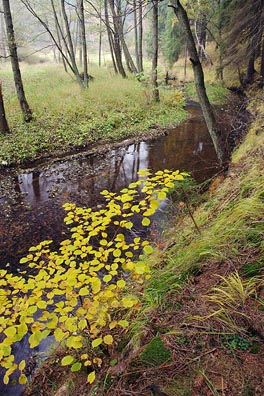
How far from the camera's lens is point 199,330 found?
1924 millimetres

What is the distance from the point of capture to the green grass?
9667 millimetres

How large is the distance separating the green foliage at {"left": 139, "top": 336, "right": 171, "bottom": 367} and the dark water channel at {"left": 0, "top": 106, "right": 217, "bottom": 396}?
2.14 m

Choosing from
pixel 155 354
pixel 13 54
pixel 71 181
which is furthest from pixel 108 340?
pixel 13 54

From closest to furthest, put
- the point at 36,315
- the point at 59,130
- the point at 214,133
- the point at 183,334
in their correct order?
1. the point at 183,334
2. the point at 36,315
3. the point at 214,133
4. the point at 59,130

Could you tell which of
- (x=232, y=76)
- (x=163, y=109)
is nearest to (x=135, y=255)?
(x=163, y=109)

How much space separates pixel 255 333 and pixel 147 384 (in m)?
0.81

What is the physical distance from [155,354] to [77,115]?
11.6 metres

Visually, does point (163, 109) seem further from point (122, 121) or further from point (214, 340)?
point (214, 340)

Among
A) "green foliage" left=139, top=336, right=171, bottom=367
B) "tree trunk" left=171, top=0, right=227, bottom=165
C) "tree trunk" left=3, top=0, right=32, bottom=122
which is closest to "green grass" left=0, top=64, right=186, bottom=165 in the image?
"tree trunk" left=3, top=0, right=32, bottom=122

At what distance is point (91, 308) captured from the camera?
99.0 inches

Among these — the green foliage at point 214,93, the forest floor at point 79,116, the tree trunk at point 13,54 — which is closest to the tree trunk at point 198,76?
the forest floor at point 79,116

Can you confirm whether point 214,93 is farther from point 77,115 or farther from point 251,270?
point 251,270

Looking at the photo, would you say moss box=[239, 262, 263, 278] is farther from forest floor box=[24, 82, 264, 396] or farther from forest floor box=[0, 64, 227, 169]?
forest floor box=[0, 64, 227, 169]

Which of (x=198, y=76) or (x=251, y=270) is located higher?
(x=198, y=76)
